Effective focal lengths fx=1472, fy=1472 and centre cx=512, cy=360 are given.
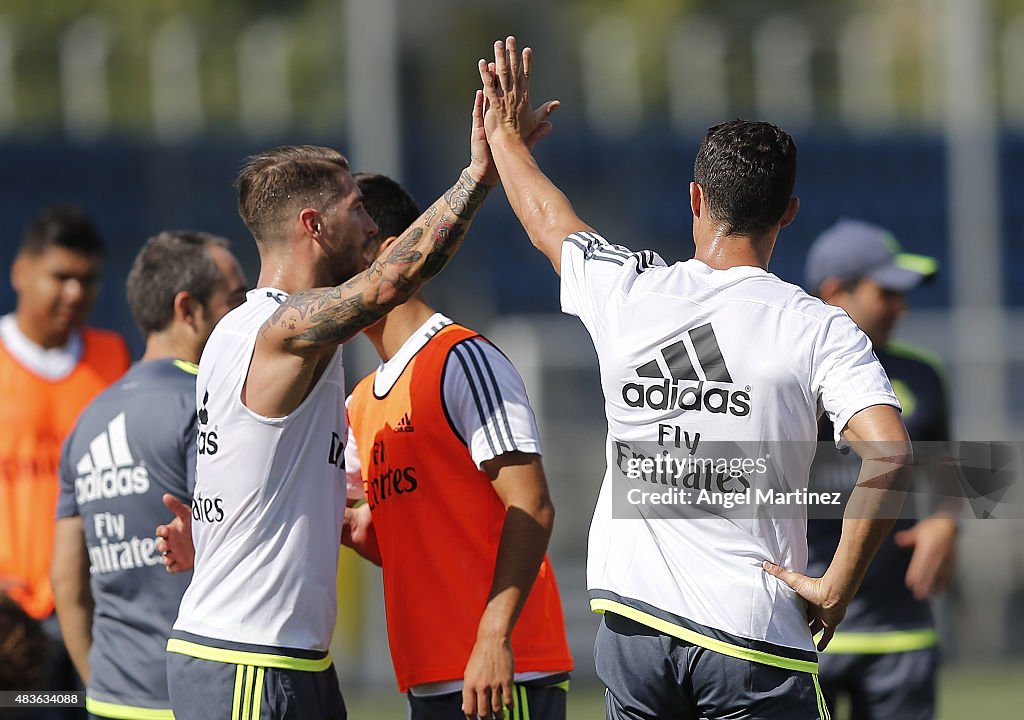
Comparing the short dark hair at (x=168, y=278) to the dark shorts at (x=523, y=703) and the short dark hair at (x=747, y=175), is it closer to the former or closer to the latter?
the dark shorts at (x=523, y=703)

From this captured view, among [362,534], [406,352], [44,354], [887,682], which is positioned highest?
[44,354]

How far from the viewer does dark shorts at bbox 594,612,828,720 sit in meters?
3.77

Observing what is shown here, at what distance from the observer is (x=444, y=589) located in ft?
13.9

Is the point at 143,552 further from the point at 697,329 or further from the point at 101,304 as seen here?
the point at 101,304

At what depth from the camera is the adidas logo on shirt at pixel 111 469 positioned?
500 cm

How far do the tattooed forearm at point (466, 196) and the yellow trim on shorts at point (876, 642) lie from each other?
295cm

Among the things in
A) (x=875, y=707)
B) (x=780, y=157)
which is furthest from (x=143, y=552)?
(x=875, y=707)

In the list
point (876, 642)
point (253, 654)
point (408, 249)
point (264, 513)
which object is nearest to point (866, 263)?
point (876, 642)

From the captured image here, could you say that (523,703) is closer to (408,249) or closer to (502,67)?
(408,249)

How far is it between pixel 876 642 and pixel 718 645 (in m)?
2.52

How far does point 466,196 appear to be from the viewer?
3.99 meters

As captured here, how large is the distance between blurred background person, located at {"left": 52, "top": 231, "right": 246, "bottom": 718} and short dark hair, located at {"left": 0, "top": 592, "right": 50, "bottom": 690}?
19cm

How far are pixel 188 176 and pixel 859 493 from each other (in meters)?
13.5

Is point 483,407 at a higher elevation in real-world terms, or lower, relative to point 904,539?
higher
